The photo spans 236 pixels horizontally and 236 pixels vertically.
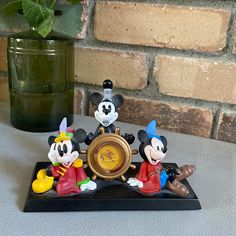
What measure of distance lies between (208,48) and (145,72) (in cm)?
13

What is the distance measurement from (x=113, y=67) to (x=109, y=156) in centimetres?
34

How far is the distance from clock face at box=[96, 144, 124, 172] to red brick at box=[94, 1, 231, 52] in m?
0.33

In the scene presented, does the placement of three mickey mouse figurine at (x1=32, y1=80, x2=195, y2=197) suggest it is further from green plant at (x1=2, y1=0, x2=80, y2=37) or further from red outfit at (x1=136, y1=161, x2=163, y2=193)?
green plant at (x1=2, y1=0, x2=80, y2=37)

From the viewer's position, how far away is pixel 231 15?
2.32 feet

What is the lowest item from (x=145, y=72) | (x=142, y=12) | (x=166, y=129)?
→ (x=166, y=129)

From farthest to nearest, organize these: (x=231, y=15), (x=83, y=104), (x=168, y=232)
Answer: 1. (x=83, y=104)
2. (x=231, y=15)
3. (x=168, y=232)

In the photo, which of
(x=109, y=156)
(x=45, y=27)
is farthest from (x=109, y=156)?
(x=45, y=27)

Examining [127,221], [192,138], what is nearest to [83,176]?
[127,221]

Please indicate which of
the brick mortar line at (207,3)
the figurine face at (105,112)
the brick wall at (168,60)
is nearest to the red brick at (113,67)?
the brick wall at (168,60)

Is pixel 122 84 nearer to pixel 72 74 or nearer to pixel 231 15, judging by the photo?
pixel 72 74

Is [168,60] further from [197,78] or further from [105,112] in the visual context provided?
[105,112]

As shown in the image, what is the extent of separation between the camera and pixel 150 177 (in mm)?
489

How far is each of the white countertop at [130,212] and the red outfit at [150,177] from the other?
30 millimetres

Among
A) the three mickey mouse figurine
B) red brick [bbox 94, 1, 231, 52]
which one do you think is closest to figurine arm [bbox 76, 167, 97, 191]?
the three mickey mouse figurine
